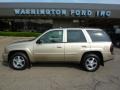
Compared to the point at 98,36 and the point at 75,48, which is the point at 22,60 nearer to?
the point at 75,48

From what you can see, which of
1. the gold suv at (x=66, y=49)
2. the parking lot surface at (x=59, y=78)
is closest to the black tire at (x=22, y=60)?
the gold suv at (x=66, y=49)

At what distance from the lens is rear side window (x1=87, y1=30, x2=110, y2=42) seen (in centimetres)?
947

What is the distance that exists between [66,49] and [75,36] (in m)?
0.66

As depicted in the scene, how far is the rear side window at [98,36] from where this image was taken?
9.47m

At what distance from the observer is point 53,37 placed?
9.52 m

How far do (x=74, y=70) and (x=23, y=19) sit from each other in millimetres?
24491

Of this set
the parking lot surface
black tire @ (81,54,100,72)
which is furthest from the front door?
black tire @ (81,54,100,72)

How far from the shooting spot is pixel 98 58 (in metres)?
9.38

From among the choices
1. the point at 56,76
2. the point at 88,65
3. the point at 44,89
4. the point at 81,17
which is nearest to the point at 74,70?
the point at 88,65

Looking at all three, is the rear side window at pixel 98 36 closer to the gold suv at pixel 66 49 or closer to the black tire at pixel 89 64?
the gold suv at pixel 66 49

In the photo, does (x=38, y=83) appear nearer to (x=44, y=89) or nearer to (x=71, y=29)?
(x=44, y=89)

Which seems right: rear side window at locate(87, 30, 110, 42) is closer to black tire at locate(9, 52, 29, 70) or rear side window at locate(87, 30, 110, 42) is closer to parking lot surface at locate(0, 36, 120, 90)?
parking lot surface at locate(0, 36, 120, 90)

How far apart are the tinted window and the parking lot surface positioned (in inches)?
46.6

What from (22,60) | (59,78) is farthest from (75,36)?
(22,60)
